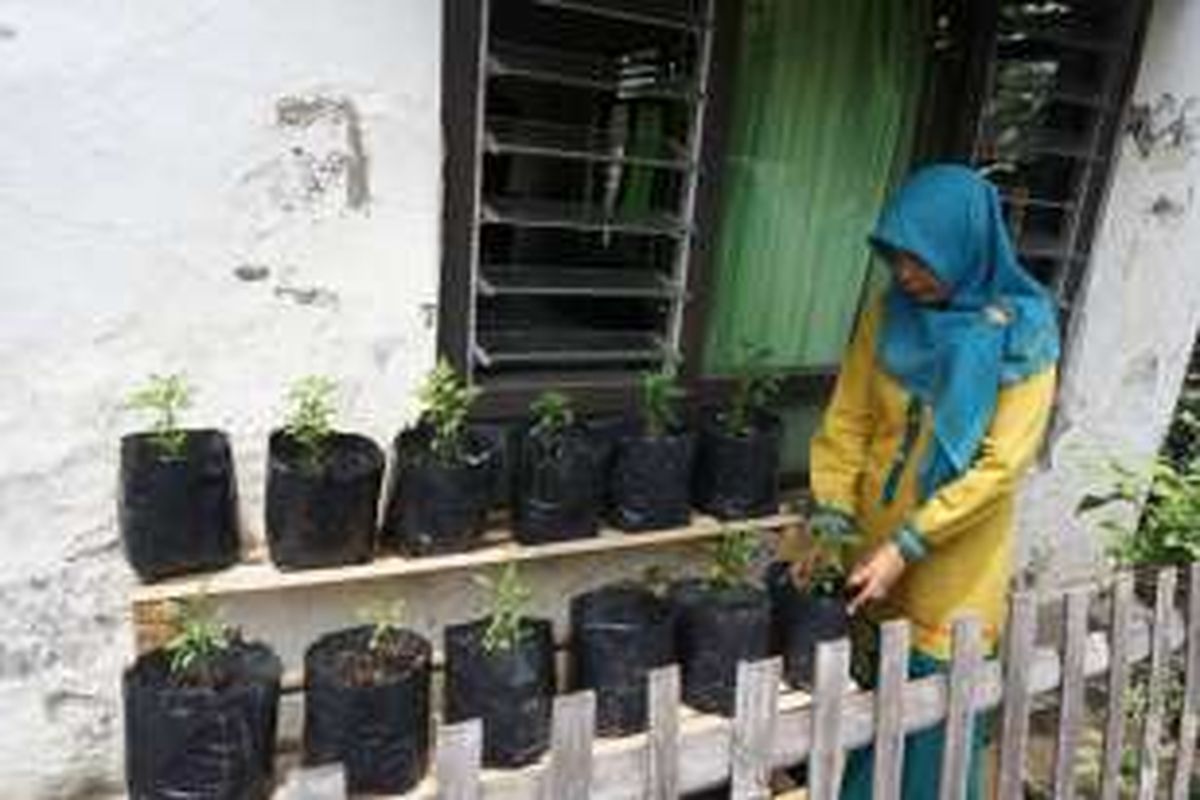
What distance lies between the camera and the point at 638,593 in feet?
8.46

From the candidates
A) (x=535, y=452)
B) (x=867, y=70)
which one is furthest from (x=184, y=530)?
(x=867, y=70)

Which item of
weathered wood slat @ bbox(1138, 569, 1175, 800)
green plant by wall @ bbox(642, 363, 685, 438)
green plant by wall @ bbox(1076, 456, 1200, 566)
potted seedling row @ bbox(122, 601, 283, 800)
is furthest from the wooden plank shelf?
green plant by wall @ bbox(1076, 456, 1200, 566)

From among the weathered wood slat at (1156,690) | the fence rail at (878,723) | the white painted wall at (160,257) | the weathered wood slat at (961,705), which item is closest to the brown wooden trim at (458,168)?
the white painted wall at (160,257)

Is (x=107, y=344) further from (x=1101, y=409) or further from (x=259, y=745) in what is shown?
(x=1101, y=409)

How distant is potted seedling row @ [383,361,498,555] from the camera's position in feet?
7.81

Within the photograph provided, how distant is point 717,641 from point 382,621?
2.33ft

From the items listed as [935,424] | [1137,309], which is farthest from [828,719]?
[1137,309]

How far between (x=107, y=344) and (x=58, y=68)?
52cm

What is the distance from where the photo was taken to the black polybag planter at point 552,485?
2520mm

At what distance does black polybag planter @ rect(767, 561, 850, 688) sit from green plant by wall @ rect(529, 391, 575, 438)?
24.0 inches

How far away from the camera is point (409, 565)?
94.7 inches

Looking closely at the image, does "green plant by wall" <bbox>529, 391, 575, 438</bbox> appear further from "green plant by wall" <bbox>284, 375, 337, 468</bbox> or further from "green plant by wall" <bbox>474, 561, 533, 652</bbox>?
"green plant by wall" <bbox>284, 375, 337, 468</bbox>

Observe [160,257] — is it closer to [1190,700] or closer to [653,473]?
[653,473]

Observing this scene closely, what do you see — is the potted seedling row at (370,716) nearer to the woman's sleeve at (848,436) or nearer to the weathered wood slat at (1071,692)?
the woman's sleeve at (848,436)
